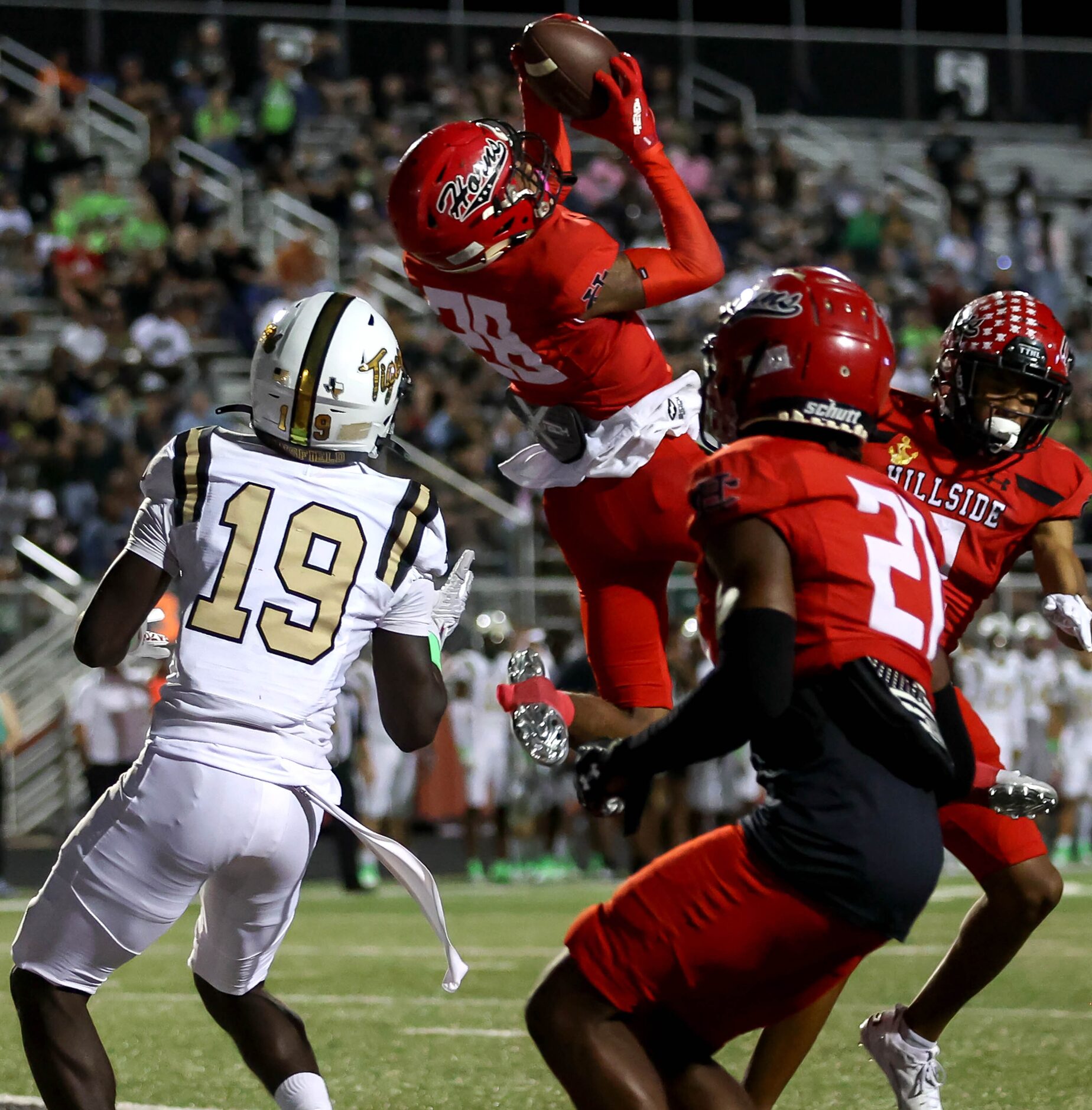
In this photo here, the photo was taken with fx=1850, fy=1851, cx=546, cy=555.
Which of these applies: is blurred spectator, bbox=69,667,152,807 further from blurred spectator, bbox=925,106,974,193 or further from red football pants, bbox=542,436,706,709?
blurred spectator, bbox=925,106,974,193

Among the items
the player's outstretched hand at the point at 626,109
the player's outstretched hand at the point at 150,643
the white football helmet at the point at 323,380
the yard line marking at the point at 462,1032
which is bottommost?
the yard line marking at the point at 462,1032

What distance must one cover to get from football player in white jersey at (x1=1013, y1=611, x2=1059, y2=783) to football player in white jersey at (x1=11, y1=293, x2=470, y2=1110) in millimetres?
14122

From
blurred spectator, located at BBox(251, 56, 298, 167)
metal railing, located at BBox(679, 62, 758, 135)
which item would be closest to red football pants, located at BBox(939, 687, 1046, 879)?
blurred spectator, located at BBox(251, 56, 298, 167)

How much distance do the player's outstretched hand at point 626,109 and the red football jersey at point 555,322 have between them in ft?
0.86

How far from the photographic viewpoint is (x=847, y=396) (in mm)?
3297

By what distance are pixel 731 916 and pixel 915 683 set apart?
1.67ft

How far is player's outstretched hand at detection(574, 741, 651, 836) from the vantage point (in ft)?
10.4

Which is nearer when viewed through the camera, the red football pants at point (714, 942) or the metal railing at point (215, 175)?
the red football pants at point (714, 942)

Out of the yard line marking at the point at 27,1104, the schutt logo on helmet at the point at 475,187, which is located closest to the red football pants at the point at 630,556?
the schutt logo on helmet at the point at 475,187

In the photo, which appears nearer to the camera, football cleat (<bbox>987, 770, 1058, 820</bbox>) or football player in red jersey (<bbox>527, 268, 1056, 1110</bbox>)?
football player in red jersey (<bbox>527, 268, 1056, 1110</bbox>)

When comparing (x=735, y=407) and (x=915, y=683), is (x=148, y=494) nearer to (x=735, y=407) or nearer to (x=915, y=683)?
(x=735, y=407)

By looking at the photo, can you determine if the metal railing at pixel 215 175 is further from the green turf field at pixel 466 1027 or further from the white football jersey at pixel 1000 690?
the green turf field at pixel 466 1027

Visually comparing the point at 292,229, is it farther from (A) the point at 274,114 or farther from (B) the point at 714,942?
(B) the point at 714,942

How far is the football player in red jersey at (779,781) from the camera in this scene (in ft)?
10.0
